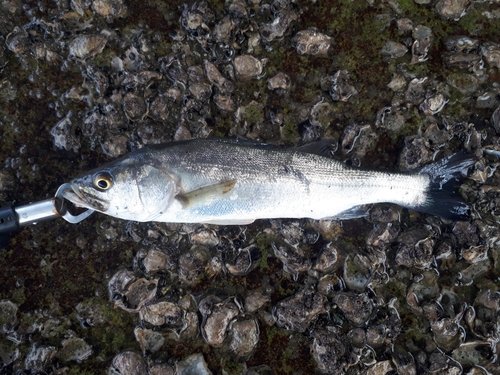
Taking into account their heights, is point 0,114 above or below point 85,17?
below

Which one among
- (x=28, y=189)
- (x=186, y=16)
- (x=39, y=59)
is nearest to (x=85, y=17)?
(x=39, y=59)

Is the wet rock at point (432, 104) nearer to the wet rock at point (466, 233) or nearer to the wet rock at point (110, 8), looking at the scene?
the wet rock at point (466, 233)

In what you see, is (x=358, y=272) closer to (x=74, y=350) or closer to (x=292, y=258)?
(x=292, y=258)

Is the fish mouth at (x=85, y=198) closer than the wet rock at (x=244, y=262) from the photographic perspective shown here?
Yes

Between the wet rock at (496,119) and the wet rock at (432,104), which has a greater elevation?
the wet rock at (432,104)

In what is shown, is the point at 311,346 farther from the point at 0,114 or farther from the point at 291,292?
the point at 0,114

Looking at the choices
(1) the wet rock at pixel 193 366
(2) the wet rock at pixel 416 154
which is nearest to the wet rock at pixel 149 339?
(1) the wet rock at pixel 193 366

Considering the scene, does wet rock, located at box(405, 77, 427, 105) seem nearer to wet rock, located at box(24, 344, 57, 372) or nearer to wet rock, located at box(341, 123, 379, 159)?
wet rock, located at box(341, 123, 379, 159)
